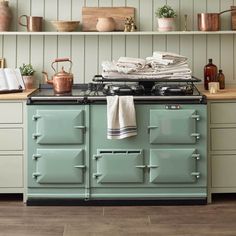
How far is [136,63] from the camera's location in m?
4.16

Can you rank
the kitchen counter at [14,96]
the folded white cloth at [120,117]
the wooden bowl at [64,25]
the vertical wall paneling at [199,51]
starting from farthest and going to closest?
the vertical wall paneling at [199,51] → the wooden bowl at [64,25] → the kitchen counter at [14,96] → the folded white cloth at [120,117]

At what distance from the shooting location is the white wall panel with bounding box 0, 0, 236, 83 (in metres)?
4.63

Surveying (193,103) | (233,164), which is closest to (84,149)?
(193,103)

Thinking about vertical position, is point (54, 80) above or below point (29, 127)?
above

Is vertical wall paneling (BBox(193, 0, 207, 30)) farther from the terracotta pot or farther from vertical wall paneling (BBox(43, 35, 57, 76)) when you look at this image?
the terracotta pot

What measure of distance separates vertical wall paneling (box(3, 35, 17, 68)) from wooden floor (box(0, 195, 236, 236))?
46.5 inches

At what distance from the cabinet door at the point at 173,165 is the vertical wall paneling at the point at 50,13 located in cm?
142

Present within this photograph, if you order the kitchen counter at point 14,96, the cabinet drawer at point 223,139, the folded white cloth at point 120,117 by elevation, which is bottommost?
the cabinet drawer at point 223,139

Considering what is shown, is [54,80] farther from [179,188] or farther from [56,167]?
[179,188]

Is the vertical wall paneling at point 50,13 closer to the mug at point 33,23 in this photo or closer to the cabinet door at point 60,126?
the mug at point 33,23

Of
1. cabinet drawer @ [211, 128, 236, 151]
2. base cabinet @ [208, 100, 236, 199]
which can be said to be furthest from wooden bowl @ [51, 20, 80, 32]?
cabinet drawer @ [211, 128, 236, 151]

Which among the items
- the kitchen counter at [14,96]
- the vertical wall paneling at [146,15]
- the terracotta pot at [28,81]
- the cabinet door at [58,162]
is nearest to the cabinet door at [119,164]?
the cabinet door at [58,162]

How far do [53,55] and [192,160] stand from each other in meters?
1.48

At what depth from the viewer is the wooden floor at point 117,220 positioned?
3.53m
